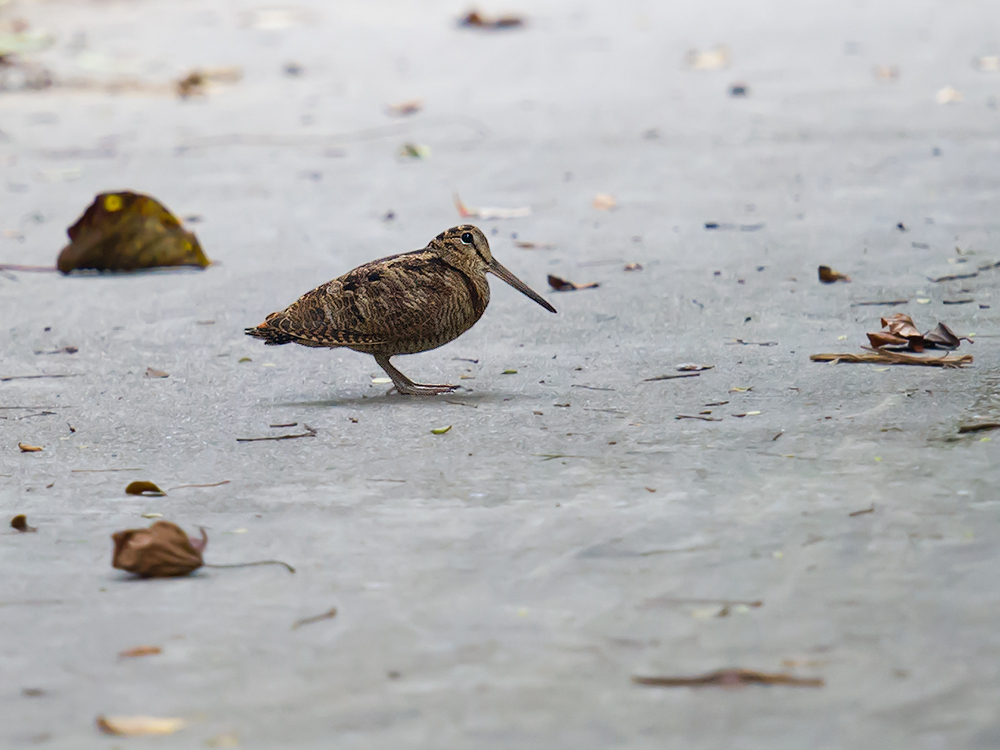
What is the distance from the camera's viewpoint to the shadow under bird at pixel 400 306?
3.75m

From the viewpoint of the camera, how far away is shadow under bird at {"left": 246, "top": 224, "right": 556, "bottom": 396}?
375 centimetres

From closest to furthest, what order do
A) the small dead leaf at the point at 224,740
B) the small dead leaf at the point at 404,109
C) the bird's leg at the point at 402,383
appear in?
1. the small dead leaf at the point at 224,740
2. the bird's leg at the point at 402,383
3. the small dead leaf at the point at 404,109

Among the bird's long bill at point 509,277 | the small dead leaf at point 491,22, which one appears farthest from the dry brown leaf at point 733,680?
the small dead leaf at point 491,22

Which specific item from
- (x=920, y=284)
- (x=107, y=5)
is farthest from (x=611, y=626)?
(x=107, y=5)

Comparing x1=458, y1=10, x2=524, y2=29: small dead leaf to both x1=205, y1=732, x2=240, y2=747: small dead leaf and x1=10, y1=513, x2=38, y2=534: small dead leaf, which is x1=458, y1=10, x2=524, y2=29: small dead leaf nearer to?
x1=10, y1=513, x2=38, y2=534: small dead leaf

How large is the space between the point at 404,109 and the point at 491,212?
9.56 feet

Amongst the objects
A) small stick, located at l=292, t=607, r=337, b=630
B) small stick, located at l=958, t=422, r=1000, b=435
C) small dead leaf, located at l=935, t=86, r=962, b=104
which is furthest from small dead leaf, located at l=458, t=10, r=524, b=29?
small stick, located at l=292, t=607, r=337, b=630

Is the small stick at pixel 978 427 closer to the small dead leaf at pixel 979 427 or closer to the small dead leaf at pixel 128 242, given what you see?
the small dead leaf at pixel 979 427

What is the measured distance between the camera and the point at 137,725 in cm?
204

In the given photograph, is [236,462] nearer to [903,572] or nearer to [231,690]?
[231,690]

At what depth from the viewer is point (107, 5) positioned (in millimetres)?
15359

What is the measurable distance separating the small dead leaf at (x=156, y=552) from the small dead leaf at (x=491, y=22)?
35.3 feet

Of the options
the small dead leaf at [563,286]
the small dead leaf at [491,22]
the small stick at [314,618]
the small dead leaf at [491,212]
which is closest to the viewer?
Answer: the small stick at [314,618]

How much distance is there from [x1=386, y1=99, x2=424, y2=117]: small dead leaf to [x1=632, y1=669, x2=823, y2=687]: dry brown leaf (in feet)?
24.2
